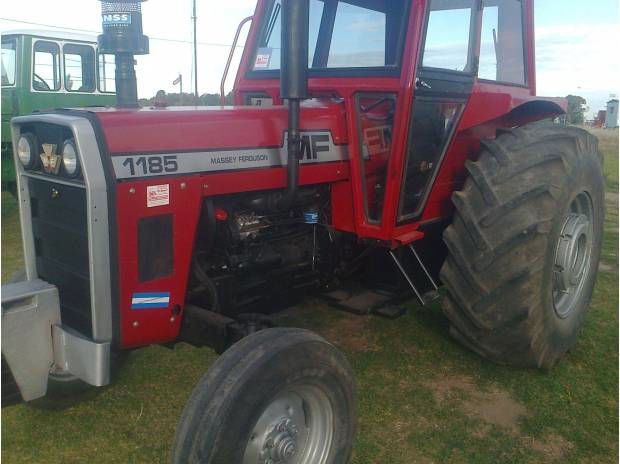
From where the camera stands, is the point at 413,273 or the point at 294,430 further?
the point at 413,273

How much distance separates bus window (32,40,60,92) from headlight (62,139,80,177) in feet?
23.9

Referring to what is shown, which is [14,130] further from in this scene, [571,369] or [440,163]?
[571,369]

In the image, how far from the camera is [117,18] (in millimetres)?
6586

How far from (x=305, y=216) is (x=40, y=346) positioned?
1464mm

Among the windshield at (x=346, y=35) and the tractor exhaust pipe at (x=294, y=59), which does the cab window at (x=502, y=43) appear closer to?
the windshield at (x=346, y=35)

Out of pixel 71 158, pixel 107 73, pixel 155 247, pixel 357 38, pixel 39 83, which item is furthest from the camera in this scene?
pixel 107 73

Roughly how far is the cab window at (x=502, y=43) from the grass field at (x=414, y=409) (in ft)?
5.65

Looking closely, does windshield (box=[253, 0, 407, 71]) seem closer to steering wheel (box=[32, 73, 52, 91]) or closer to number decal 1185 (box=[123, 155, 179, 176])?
number decal 1185 (box=[123, 155, 179, 176])

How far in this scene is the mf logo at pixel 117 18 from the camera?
254 inches

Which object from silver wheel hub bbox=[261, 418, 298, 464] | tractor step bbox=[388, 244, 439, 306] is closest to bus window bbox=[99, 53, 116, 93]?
tractor step bbox=[388, 244, 439, 306]

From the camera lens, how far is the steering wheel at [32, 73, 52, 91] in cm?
860

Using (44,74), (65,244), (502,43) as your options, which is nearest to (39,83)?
(44,74)

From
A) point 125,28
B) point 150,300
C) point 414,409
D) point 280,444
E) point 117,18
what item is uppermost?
point 117,18

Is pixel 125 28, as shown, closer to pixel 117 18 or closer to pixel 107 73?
pixel 117 18
